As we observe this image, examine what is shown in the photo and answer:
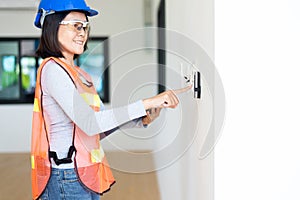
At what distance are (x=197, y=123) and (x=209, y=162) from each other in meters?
0.27

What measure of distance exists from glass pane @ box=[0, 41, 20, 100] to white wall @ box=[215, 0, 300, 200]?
5.74 m

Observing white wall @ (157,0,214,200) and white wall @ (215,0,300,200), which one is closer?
white wall @ (215,0,300,200)

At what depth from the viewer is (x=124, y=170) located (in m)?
1.49

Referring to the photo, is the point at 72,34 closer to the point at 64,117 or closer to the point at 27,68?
the point at 64,117

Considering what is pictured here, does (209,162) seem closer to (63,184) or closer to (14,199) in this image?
(63,184)

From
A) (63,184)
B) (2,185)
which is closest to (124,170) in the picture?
(63,184)

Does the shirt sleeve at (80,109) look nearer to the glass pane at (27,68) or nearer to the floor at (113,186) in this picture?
the floor at (113,186)

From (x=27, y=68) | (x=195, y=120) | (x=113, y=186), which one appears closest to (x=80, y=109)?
(x=195, y=120)

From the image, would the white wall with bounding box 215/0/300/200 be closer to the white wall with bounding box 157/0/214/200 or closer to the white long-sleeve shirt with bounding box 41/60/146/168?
the white wall with bounding box 157/0/214/200

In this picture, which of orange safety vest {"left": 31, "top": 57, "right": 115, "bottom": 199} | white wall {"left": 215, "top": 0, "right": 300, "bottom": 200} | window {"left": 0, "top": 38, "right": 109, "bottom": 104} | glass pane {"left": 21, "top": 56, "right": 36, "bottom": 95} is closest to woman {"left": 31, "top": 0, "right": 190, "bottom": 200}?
orange safety vest {"left": 31, "top": 57, "right": 115, "bottom": 199}

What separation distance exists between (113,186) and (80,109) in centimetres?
314

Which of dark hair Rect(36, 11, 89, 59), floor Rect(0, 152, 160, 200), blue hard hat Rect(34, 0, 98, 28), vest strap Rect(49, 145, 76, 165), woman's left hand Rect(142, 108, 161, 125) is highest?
blue hard hat Rect(34, 0, 98, 28)

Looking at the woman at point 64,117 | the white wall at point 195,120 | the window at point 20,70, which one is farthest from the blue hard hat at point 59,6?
the window at point 20,70

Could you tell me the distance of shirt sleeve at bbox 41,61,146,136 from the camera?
1.26 meters
